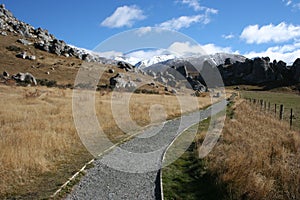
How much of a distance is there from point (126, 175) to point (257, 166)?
424 centimetres

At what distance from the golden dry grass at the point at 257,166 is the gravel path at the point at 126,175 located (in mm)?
2105

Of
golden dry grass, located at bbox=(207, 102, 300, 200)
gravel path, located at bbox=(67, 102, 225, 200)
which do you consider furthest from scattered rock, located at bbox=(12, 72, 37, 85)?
golden dry grass, located at bbox=(207, 102, 300, 200)

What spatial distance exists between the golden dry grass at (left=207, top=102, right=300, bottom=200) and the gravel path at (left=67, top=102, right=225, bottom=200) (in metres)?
2.11

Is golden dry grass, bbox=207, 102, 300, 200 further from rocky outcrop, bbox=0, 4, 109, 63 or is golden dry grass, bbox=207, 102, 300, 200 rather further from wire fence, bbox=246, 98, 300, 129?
rocky outcrop, bbox=0, 4, 109, 63

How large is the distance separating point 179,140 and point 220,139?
2.71 m

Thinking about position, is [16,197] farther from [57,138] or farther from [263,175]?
[263,175]

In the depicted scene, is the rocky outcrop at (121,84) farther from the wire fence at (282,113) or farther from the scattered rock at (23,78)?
the wire fence at (282,113)

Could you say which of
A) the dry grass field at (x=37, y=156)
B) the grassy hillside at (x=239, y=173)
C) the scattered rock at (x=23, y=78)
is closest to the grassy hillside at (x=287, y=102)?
the grassy hillside at (x=239, y=173)

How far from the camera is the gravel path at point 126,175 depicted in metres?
8.41

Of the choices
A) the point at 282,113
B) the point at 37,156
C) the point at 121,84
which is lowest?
the point at 282,113

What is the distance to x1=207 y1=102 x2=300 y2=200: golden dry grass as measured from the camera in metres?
7.93

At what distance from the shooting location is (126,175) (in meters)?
10.2

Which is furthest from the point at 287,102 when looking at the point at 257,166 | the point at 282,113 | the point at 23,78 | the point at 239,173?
the point at 239,173

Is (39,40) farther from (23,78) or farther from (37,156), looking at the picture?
(37,156)
